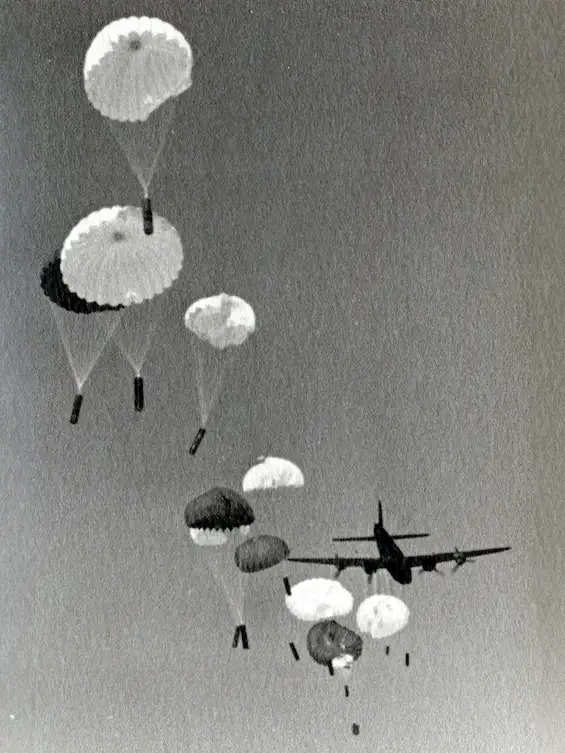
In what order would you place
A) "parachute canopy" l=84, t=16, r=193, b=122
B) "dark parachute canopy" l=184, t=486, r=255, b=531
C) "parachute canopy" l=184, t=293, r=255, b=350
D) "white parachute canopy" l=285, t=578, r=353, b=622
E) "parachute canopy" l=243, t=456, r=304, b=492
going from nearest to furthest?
"parachute canopy" l=84, t=16, r=193, b=122, "parachute canopy" l=184, t=293, r=255, b=350, "dark parachute canopy" l=184, t=486, r=255, b=531, "parachute canopy" l=243, t=456, r=304, b=492, "white parachute canopy" l=285, t=578, r=353, b=622

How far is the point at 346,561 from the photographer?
58.5 feet

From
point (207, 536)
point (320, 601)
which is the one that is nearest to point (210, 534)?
point (207, 536)

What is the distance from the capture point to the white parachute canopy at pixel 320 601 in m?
15.4

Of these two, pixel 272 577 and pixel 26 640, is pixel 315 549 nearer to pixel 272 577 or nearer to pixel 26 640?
pixel 272 577

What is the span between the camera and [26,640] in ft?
59.1

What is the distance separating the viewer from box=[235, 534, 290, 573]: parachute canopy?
15.4 metres

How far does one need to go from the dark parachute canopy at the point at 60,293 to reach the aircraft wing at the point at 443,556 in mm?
7415

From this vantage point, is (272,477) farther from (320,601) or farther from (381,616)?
(381,616)

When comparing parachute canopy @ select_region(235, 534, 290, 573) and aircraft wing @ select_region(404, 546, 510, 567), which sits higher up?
aircraft wing @ select_region(404, 546, 510, 567)

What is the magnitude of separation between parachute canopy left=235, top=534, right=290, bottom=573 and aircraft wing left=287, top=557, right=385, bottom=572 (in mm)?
1760

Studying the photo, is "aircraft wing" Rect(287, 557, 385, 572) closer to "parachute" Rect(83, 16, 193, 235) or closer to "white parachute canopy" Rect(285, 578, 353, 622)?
"white parachute canopy" Rect(285, 578, 353, 622)

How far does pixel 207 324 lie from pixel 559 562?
7.28 metres

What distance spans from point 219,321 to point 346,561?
5628 mm

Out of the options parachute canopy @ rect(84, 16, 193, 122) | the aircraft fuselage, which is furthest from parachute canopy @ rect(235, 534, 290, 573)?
parachute canopy @ rect(84, 16, 193, 122)
